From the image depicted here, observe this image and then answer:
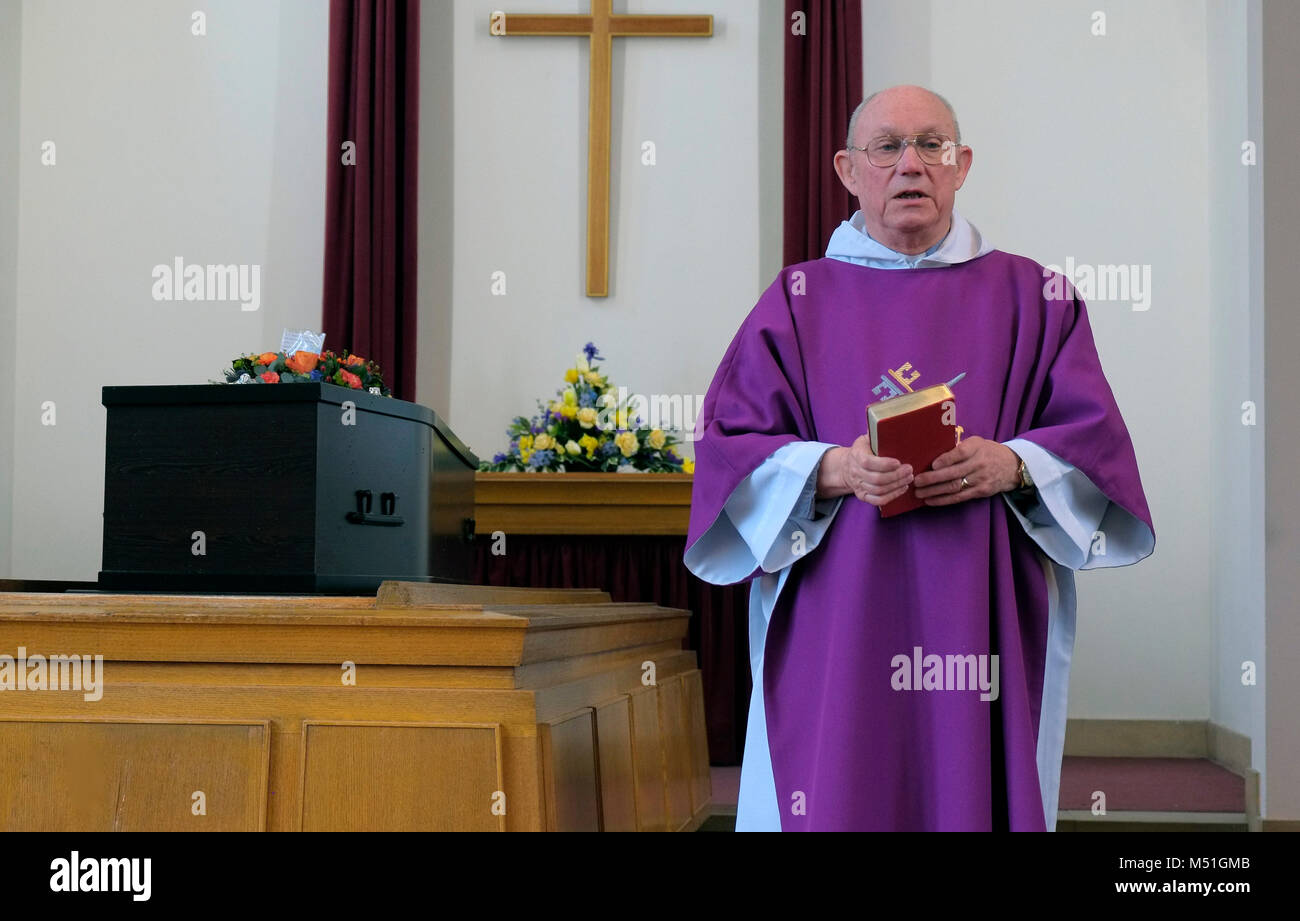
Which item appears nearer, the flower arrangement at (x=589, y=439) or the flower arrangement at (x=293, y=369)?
the flower arrangement at (x=293, y=369)

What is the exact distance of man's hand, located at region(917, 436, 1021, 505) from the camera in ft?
7.02

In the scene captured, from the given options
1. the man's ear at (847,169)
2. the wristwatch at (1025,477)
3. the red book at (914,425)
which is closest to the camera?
the red book at (914,425)

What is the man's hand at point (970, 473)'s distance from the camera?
214cm

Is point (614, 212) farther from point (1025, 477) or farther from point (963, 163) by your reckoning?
point (1025, 477)

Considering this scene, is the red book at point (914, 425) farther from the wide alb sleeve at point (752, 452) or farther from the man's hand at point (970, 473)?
the wide alb sleeve at point (752, 452)

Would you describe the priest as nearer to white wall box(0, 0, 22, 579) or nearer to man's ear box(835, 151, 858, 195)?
man's ear box(835, 151, 858, 195)

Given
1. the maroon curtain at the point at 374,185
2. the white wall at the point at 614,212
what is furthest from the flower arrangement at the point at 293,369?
the white wall at the point at 614,212

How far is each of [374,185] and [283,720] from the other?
4.18 metres

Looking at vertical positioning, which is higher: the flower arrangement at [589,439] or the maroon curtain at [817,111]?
the maroon curtain at [817,111]

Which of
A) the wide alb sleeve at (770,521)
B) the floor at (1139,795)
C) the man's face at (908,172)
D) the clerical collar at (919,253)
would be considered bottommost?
the floor at (1139,795)

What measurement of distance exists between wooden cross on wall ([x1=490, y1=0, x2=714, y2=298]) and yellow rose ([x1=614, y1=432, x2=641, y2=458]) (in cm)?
96

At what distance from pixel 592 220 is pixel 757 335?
400 cm

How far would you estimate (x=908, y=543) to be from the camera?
2.28m

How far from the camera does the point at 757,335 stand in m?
2.46
